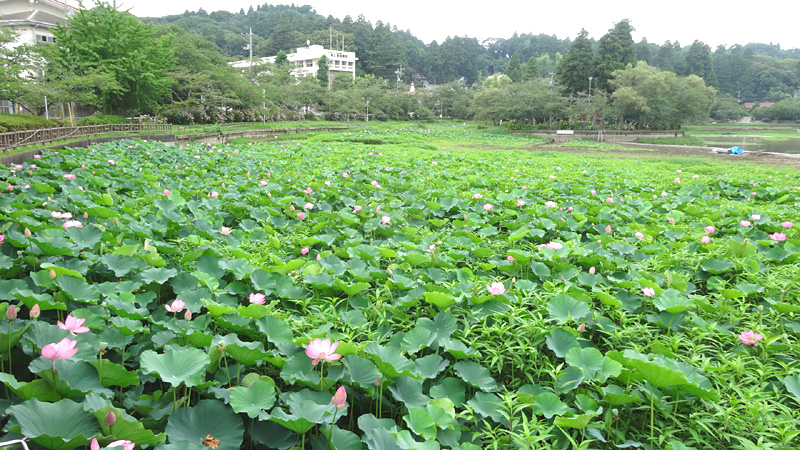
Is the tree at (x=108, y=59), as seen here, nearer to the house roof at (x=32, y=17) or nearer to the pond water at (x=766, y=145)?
the house roof at (x=32, y=17)

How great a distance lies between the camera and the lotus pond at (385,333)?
4.94 feet

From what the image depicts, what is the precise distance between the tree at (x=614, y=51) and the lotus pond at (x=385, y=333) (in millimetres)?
36912

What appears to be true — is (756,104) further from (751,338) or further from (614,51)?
(751,338)

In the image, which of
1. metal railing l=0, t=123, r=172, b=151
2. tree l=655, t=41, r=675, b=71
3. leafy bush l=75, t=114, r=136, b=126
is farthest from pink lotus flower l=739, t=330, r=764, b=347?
tree l=655, t=41, r=675, b=71

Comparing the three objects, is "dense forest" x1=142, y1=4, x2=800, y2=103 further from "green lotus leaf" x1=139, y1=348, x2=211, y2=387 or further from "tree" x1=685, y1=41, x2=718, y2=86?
"green lotus leaf" x1=139, y1=348, x2=211, y2=387

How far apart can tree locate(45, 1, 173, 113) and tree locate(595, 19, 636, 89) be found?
32.3m

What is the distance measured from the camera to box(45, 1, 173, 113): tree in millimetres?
17297

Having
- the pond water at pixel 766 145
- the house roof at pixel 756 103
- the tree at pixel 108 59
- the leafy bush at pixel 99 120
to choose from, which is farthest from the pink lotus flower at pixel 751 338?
the house roof at pixel 756 103

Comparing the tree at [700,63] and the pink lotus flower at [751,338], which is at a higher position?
the tree at [700,63]

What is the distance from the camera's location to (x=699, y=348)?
2117 mm

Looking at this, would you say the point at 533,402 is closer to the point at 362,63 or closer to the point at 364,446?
the point at 364,446

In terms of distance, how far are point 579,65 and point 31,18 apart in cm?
3811

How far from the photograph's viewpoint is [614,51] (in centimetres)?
3659

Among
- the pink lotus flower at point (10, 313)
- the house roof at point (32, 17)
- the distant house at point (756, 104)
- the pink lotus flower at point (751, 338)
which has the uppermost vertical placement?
the house roof at point (32, 17)
